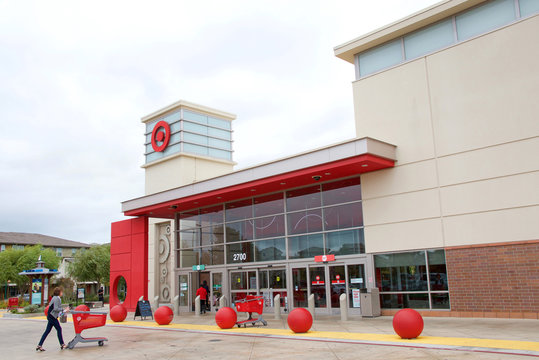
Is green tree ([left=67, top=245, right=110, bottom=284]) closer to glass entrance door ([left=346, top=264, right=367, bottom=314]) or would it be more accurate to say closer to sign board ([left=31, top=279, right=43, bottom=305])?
sign board ([left=31, top=279, right=43, bottom=305])

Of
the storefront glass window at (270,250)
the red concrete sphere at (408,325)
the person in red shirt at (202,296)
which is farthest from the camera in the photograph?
the person in red shirt at (202,296)

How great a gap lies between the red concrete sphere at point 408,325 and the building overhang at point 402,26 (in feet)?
36.7

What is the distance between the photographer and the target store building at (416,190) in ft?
51.0

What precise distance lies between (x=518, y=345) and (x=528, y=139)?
7.53m

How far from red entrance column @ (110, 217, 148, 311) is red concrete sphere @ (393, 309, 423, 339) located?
18.8m

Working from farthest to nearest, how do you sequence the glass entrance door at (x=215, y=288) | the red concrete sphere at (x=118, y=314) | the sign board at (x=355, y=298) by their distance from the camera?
the glass entrance door at (x=215, y=288) < the red concrete sphere at (x=118, y=314) < the sign board at (x=355, y=298)

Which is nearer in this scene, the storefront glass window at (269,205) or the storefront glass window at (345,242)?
the storefront glass window at (345,242)

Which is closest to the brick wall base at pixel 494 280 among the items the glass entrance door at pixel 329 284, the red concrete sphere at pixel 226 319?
the glass entrance door at pixel 329 284

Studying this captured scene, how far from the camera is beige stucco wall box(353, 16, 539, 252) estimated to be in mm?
15438

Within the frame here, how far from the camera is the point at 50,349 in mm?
13266

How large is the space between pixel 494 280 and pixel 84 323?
12.6 meters

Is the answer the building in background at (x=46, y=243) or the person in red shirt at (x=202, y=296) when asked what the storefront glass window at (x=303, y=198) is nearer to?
the person in red shirt at (x=202, y=296)

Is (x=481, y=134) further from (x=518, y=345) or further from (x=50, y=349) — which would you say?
(x=50, y=349)

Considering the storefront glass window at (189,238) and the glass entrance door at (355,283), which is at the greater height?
the storefront glass window at (189,238)
